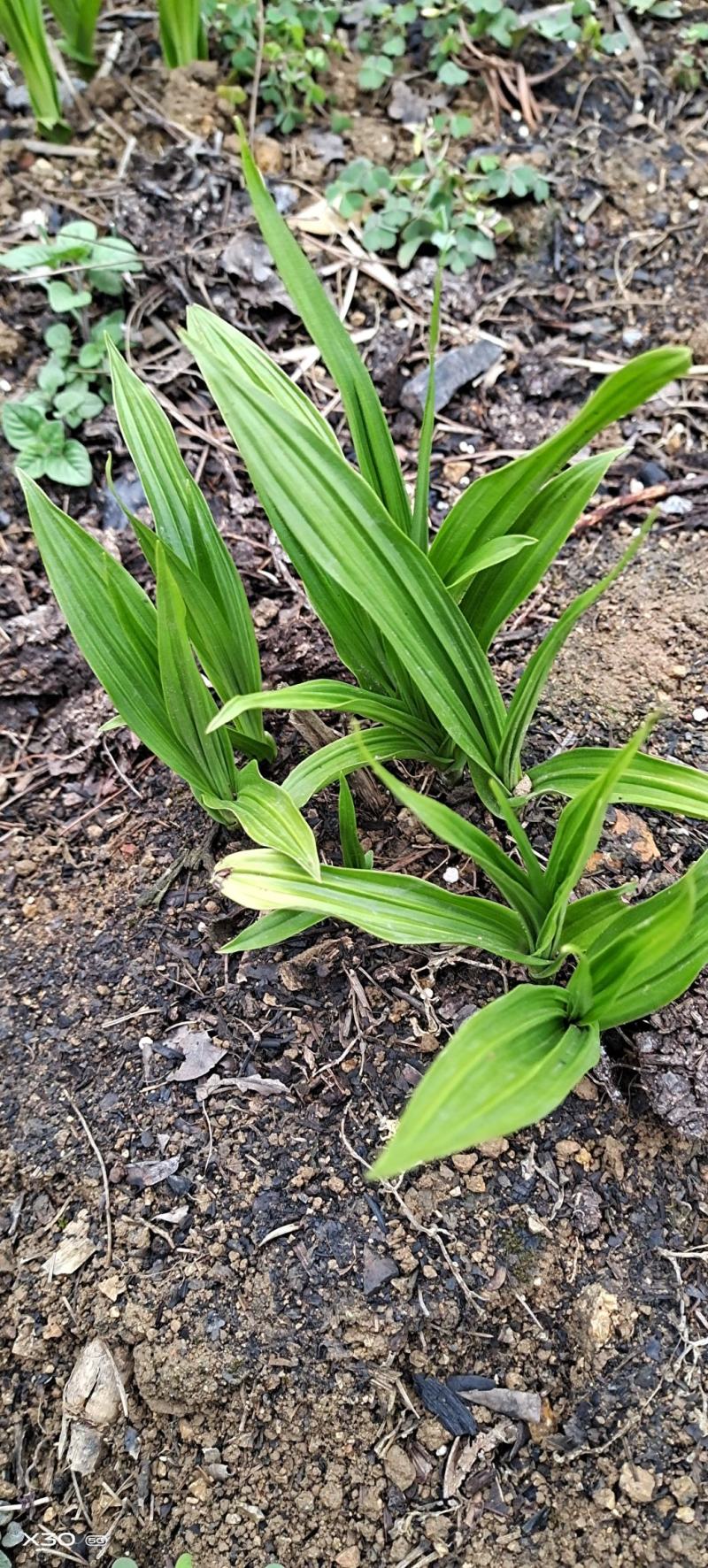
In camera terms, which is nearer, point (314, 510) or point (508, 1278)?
point (314, 510)

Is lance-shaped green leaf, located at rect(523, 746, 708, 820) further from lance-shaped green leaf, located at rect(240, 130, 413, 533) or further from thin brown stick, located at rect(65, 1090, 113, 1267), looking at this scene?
thin brown stick, located at rect(65, 1090, 113, 1267)

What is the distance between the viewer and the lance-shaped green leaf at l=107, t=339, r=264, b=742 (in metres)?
1.68

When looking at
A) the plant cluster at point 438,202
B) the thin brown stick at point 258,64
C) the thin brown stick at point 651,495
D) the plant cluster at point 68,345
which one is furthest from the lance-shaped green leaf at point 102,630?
the thin brown stick at point 258,64

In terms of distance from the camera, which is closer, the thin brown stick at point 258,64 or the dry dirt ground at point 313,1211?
the dry dirt ground at point 313,1211

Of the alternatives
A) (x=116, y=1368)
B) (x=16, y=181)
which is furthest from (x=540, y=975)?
(x=16, y=181)

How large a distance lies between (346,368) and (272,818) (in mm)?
686

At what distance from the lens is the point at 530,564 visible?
5.17 ft

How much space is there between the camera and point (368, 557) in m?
1.42

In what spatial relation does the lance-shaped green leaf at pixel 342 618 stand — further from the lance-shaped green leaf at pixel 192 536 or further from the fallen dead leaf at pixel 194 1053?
the fallen dead leaf at pixel 194 1053

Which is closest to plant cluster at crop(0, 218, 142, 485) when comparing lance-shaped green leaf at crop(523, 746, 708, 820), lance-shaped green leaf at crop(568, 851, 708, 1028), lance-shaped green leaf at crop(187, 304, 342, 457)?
lance-shaped green leaf at crop(187, 304, 342, 457)

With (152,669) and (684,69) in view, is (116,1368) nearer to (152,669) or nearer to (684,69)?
(152,669)

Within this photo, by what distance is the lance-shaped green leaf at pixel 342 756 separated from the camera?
1.58 metres

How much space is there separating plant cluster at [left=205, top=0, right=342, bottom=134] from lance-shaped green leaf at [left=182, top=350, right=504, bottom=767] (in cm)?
173

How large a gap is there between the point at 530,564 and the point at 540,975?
2.00 ft
